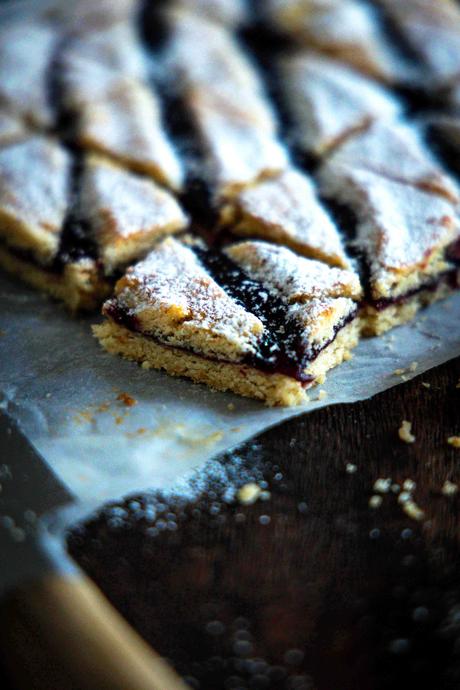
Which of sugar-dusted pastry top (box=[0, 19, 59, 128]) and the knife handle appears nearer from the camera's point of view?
the knife handle

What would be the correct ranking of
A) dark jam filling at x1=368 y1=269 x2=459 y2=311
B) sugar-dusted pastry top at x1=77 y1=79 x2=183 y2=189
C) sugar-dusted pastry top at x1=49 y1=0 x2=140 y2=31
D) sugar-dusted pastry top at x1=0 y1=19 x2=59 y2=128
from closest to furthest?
dark jam filling at x1=368 y1=269 x2=459 y2=311
sugar-dusted pastry top at x1=77 y1=79 x2=183 y2=189
sugar-dusted pastry top at x1=0 y1=19 x2=59 y2=128
sugar-dusted pastry top at x1=49 y1=0 x2=140 y2=31

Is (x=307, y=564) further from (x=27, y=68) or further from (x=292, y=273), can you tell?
(x=27, y=68)

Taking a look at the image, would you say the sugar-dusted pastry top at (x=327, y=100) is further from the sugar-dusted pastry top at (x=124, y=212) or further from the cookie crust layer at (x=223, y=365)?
the cookie crust layer at (x=223, y=365)

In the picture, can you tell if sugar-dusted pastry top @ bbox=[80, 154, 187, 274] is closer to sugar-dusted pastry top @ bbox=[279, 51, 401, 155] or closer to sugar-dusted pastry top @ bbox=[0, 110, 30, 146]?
sugar-dusted pastry top @ bbox=[0, 110, 30, 146]

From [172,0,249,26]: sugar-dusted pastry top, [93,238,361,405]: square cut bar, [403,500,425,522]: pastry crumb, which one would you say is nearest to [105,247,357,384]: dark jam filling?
[93,238,361,405]: square cut bar

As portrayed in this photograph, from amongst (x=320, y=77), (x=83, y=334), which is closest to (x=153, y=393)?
(x=83, y=334)
